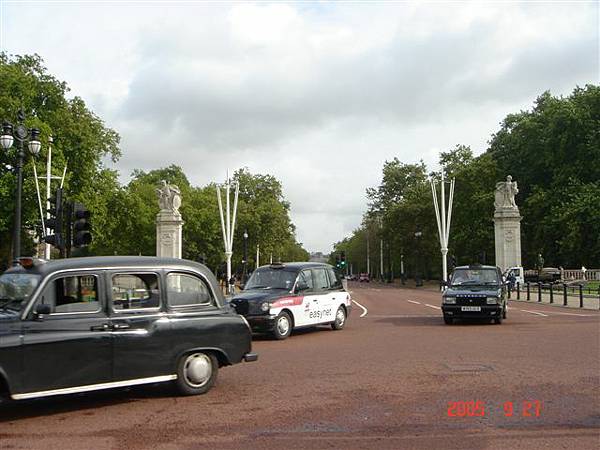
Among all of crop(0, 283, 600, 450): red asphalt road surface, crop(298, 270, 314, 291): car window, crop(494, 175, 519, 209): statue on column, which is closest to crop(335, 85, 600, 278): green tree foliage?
crop(494, 175, 519, 209): statue on column

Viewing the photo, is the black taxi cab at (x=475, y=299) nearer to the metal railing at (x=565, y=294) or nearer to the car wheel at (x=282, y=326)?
the car wheel at (x=282, y=326)

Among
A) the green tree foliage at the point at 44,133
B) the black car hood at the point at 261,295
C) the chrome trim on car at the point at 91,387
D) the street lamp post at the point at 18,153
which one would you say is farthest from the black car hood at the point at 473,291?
the green tree foliage at the point at 44,133

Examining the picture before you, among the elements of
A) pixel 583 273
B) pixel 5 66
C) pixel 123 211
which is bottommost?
pixel 583 273

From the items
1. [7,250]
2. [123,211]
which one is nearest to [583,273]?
[123,211]

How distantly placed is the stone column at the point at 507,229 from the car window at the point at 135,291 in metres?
44.3

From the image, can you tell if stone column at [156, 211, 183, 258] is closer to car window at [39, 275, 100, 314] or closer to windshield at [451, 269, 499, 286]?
windshield at [451, 269, 499, 286]

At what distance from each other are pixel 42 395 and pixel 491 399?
5455 mm

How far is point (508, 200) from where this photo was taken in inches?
1975

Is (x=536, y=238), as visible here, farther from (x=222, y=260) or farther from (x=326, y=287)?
(x=326, y=287)

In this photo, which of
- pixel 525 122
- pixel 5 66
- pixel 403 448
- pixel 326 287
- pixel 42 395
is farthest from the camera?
pixel 525 122

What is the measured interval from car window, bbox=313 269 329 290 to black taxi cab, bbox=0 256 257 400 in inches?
329

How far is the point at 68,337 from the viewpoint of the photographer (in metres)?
7.61

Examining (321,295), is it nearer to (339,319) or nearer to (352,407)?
(339,319)

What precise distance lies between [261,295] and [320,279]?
7.84 ft
